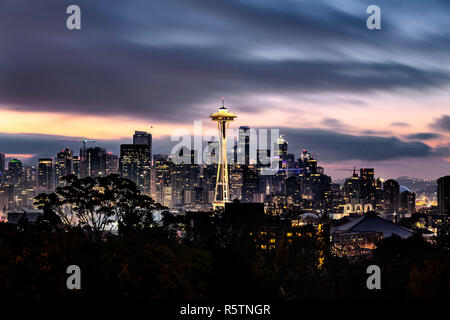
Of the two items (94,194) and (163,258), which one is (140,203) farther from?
(163,258)

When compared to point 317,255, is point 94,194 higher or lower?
higher

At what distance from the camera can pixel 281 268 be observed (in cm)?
4631

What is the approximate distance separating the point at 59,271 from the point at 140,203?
2390 cm

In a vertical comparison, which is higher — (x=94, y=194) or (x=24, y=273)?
(x=94, y=194)

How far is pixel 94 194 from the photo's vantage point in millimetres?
42844

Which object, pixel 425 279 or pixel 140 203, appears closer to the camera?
pixel 425 279

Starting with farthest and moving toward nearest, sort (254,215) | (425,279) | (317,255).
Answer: (254,215), (317,255), (425,279)
